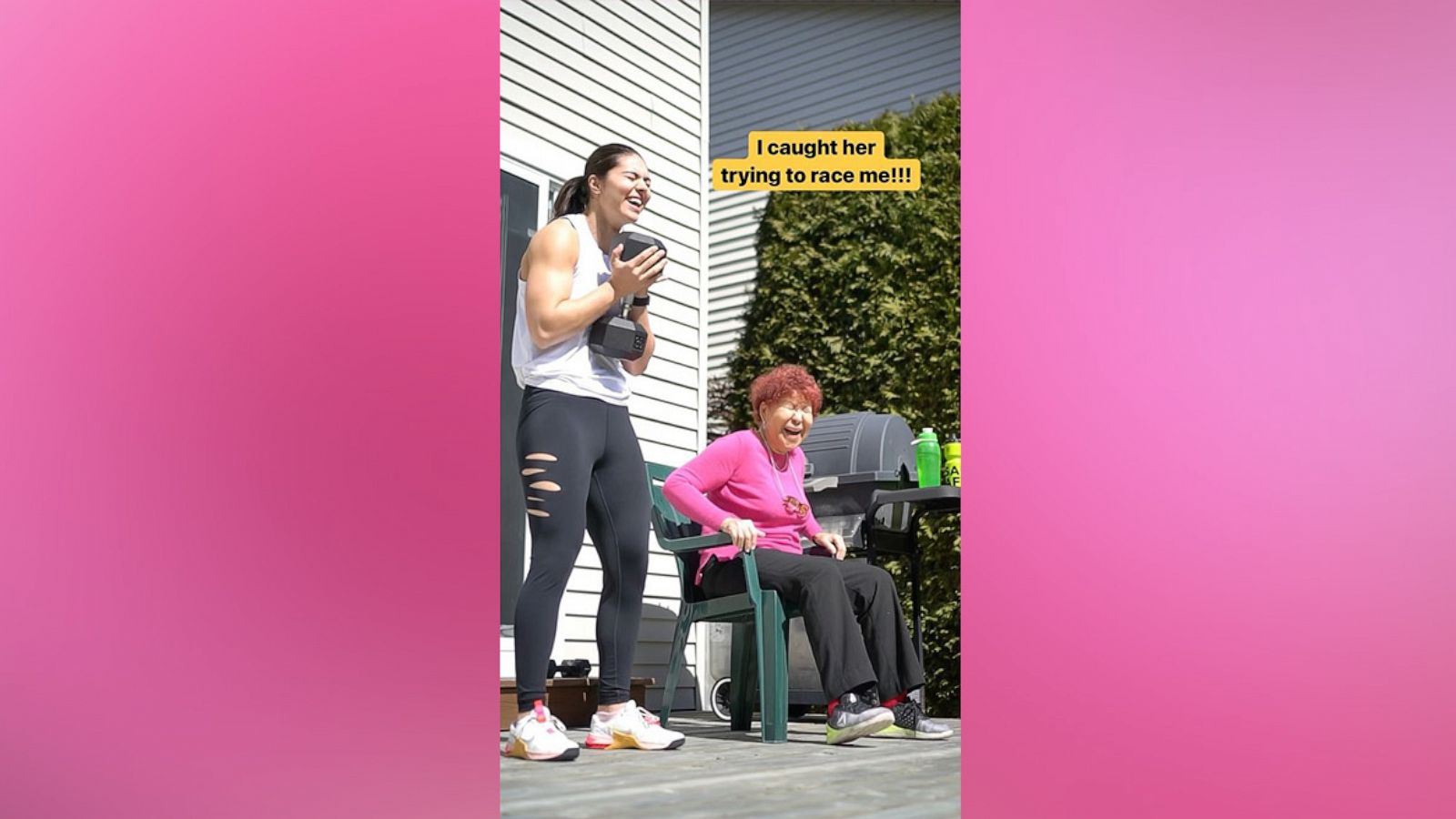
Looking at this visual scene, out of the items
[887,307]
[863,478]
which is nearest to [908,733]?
[863,478]

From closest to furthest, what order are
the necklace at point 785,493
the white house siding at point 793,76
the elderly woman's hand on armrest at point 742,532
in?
1. the elderly woman's hand on armrest at point 742,532
2. the necklace at point 785,493
3. the white house siding at point 793,76

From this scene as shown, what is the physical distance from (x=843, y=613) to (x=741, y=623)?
2.11 feet

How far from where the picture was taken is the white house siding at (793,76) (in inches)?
315

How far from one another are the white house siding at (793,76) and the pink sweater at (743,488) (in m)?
4.01

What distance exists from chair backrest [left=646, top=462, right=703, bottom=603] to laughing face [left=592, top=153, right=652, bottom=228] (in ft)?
3.27

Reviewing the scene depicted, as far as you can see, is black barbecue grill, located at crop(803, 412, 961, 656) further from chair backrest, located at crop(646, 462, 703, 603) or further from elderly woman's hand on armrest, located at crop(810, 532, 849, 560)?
chair backrest, located at crop(646, 462, 703, 603)
